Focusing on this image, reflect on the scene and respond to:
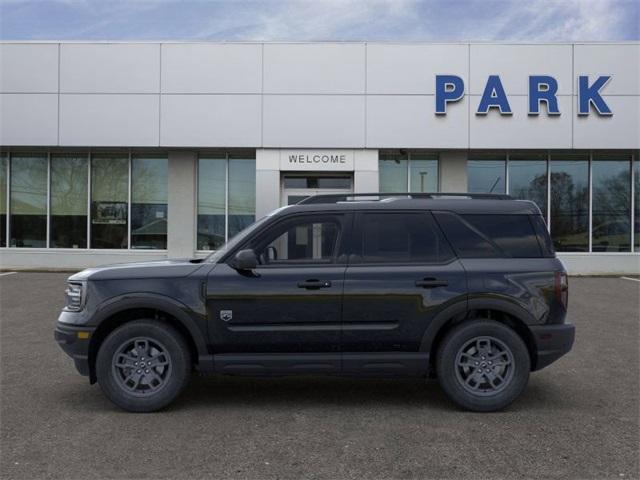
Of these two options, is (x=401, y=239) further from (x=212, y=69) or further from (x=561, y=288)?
(x=212, y=69)

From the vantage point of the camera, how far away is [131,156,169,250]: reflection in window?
16781mm

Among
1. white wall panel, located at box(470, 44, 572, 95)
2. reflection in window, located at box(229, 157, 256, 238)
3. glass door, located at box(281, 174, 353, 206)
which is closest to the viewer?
white wall panel, located at box(470, 44, 572, 95)

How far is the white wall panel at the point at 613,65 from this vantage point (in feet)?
51.5

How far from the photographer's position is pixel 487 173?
16.8 metres

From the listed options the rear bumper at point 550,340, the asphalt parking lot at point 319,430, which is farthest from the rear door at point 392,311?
the rear bumper at point 550,340

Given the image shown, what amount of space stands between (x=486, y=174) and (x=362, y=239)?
41.3 feet

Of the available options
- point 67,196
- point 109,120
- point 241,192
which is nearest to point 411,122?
point 241,192

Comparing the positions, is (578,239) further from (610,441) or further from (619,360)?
(610,441)

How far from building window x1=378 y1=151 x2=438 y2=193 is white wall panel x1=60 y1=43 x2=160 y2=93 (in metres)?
6.72

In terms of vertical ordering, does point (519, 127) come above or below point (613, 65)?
below

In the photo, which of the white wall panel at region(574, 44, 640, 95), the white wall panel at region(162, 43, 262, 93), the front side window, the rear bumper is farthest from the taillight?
the white wall panel at region(574, 44, 640, 95)

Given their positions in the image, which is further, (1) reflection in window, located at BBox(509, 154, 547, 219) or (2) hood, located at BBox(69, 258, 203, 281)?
(1) reflection in window, located at BBox(509, 154, 547, 219)

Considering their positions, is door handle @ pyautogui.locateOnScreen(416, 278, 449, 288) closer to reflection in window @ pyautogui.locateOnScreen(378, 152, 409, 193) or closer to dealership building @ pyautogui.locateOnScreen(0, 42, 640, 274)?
dealership building @ pyautogui.locateOnScreen(0, 42, 640, 274)

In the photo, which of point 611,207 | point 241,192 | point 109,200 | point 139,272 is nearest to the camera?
point 139,272
